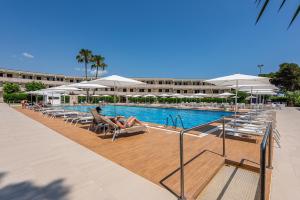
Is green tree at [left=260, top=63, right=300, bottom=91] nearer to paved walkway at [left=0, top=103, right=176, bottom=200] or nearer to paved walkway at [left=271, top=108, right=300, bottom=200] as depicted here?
paved walkway at [left=271, top=108, right=300, bottom=200]

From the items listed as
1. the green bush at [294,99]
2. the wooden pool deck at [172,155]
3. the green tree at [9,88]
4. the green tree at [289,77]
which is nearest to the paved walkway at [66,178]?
the wooden pool deck at [172,155]

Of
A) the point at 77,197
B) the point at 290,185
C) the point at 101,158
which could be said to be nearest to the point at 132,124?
the point at 101,158

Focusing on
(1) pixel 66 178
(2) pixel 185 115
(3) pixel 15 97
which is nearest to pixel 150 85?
(3) pixel 15 97

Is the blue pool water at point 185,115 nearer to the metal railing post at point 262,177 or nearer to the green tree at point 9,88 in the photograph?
the metal railing post at point 262,177

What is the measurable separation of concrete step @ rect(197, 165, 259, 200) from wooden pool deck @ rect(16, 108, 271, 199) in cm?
12

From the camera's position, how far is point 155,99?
43.4 meters

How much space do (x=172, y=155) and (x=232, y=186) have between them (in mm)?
1579

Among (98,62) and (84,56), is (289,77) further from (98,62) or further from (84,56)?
(84,56)

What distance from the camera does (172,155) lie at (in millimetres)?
4316

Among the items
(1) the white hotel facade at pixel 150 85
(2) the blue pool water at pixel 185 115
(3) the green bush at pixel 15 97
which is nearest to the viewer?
(2) the blue pool water at pixel 185 115

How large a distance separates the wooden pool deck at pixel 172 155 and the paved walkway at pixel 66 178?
0.29 metres

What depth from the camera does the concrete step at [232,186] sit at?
9.23 ft

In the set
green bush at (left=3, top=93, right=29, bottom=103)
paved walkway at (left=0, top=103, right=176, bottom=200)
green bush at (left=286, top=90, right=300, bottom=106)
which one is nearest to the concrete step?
paved walkway at (left=0, top=103, right=176, bottom=200)

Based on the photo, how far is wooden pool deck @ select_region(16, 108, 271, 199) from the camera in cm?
313
